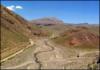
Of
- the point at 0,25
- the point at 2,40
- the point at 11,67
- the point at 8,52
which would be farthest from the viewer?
the point at 0,25

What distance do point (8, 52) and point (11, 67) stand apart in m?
16.0

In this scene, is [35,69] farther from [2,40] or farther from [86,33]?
[86,33]

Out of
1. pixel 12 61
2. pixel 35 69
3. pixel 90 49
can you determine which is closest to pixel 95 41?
pixel 90 49

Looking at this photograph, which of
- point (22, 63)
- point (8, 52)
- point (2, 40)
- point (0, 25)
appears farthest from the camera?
point (0, 25)

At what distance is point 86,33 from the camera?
319 feet

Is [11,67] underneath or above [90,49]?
above

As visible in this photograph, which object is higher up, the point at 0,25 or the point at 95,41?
the point at 0,25

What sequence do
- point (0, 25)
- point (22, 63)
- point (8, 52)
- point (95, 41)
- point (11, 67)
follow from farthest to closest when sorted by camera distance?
point (95, 41), point (0, 25), point (8, 52), point (22, 63), point (11, 67)

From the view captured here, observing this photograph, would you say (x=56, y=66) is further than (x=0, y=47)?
No

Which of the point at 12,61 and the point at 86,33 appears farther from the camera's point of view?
the point at 86,33

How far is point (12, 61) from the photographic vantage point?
178 ft

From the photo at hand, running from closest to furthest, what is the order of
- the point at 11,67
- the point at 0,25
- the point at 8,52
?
the point at 11,67 < the point at 8,52 < the point at 0,25

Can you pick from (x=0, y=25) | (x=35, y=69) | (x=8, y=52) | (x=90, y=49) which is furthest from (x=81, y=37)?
(x=35, y=69)

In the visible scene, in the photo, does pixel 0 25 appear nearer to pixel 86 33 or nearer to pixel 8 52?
pixel 8 52
